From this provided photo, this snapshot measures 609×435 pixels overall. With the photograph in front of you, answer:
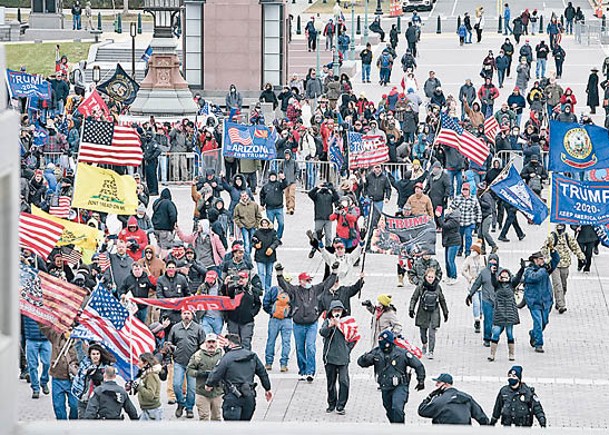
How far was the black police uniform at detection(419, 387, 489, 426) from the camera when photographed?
1256cm

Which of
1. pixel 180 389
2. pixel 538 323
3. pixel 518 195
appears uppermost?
pixel 518 195

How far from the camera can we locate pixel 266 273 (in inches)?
791

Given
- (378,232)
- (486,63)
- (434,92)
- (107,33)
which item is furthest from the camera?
(107,33)

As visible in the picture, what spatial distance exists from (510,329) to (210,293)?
3.35 meters

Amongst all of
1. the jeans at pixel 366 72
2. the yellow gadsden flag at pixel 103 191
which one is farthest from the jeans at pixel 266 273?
the jeans at pixel 366 72

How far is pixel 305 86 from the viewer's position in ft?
131

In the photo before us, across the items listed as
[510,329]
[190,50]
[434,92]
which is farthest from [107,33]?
[510,329]

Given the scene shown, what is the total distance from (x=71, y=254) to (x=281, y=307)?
10.7ft

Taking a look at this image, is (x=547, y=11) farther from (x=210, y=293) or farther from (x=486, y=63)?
(x=210, y=293)

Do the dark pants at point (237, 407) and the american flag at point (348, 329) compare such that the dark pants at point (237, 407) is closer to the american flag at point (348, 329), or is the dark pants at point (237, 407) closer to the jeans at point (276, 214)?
the american flag at point (348, 329)

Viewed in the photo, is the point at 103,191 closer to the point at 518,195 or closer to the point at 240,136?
the point at 518,195

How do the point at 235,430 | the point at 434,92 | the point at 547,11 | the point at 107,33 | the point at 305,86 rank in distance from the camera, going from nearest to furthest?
1. the point at 235,430
2. the point at 434,92
3. the point at 305,86
4. the point at 107,33
5. the point at 547,11

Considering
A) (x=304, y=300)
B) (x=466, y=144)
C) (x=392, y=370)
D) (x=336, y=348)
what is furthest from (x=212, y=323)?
(x=466, y=144)

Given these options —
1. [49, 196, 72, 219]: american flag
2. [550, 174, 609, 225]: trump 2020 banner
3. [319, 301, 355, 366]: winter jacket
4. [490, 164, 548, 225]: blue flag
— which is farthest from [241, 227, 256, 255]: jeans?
[319, 301, 355, 366]: winter jacket
